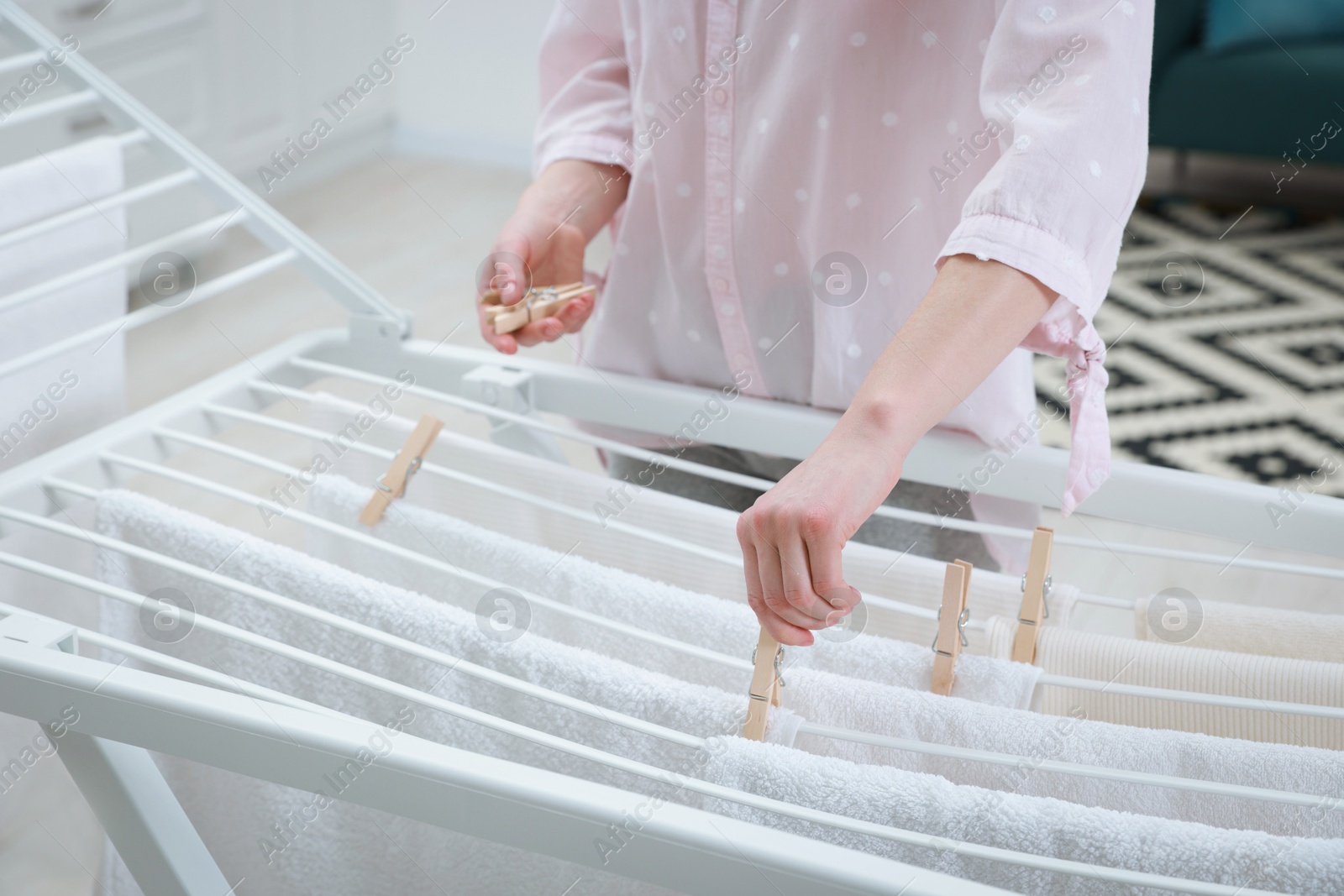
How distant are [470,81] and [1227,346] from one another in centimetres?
206

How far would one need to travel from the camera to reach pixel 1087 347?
607mm

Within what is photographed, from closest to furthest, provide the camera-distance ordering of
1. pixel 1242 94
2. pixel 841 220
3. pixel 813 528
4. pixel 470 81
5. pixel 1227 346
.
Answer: pixel 813 528, pixel 841 220, pixel 1227 346, pixel 1242 94, pixel 470 81

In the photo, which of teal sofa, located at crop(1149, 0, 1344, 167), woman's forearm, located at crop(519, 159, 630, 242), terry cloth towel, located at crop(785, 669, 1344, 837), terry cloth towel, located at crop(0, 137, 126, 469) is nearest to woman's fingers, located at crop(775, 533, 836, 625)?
terry cloth towel, located at crop(785, 669, 1344, 837)

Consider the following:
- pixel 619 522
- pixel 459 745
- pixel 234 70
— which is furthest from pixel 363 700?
pixel 234 70

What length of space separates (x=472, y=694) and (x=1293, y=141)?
263cm

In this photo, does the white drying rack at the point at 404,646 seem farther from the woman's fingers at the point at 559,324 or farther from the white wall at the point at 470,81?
the white wall at the point at 470,81

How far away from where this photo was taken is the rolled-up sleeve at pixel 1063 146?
0.55 meters

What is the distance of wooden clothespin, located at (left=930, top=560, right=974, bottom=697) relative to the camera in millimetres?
586

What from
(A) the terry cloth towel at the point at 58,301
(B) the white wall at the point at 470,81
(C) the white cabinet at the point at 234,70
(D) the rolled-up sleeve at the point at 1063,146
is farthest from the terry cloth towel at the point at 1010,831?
(B) the white wall at the point at 470,81

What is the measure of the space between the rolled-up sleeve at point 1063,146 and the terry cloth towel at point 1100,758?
193 millimetres

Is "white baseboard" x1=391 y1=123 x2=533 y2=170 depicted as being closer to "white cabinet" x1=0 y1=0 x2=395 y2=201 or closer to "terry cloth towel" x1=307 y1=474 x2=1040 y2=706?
"white cabinet" x1=0 y1=0 x2=395 y2=201

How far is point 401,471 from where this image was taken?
756mm

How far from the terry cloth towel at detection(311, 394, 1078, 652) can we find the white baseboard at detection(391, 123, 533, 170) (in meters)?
2.50

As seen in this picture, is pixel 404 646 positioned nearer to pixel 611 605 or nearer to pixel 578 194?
pixel 611 605
